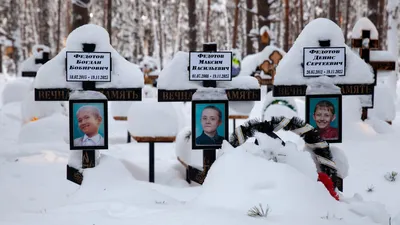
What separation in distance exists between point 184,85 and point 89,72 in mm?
1312

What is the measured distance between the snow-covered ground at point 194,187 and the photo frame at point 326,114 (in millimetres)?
943

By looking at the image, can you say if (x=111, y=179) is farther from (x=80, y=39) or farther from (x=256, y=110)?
(x=256, y=110)

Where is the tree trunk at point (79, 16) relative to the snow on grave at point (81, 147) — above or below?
above

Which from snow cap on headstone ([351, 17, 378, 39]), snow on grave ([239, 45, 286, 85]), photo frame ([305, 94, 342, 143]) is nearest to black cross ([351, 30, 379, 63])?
snow cap on headstone ([351, 17, 378, 39])

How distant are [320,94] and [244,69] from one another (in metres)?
8.24

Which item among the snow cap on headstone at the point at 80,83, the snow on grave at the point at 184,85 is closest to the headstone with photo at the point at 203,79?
the snow on grave at the point at 184,85

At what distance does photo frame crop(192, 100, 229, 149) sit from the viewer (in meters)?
7.23

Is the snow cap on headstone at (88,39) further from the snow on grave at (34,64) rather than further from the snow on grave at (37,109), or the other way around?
the snow on grave at (37,109)

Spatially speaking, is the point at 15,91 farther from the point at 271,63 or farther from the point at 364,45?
the point at 364,45

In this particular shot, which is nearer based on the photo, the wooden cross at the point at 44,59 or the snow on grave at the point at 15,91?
the wooden cross at the point at 44,59

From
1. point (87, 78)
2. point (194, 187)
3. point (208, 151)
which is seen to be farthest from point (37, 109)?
point (208, 151)

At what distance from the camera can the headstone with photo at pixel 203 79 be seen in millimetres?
7207

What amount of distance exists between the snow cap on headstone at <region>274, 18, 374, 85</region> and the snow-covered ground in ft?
5.39

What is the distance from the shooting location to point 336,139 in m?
7.09
